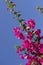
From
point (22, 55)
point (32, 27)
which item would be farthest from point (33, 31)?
point (22, 55)

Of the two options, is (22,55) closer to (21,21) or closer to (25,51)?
(25,51)

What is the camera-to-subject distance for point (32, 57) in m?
0.94

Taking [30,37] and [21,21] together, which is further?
[21,21]

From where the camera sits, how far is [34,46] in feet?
3.08

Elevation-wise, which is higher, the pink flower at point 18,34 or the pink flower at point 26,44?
the pink flower at point 18,34

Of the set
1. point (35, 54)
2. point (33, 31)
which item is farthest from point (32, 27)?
point (35, 54)

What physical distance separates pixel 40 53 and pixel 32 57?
0.04 meters

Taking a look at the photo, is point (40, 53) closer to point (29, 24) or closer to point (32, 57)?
point (32, 57)

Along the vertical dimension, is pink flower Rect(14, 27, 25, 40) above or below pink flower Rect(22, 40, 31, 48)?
above

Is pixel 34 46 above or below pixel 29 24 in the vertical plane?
below

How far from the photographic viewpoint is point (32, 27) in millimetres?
974

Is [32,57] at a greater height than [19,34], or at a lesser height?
lesser

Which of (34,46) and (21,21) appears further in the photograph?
(21,21)

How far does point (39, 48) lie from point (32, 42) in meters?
0.04
